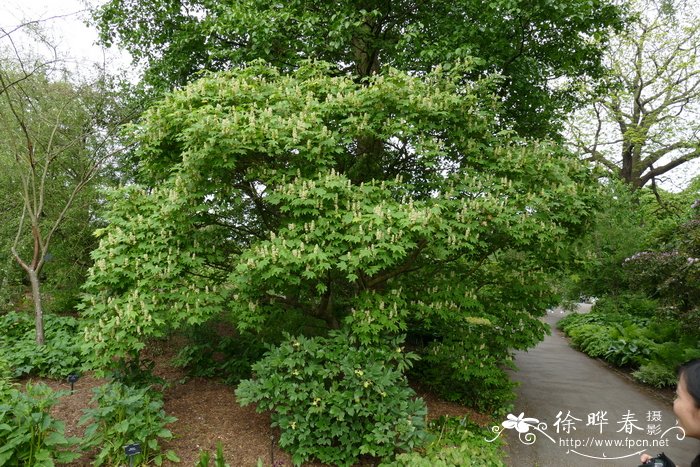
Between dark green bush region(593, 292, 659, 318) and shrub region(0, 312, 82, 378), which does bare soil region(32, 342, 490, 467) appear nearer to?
shrub region(0, 312, 82, 378)

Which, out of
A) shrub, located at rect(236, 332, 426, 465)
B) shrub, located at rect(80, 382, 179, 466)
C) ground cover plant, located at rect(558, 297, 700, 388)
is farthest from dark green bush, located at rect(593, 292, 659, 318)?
shrub, located at rect(80, 382, 179, 466)

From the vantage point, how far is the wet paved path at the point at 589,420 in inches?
213

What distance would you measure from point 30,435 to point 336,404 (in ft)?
9.11

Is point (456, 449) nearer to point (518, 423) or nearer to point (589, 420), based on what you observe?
point (518, 423)

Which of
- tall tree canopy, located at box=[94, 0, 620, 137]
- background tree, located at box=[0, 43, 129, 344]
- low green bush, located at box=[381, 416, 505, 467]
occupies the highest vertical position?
tall tree canopy, located at box=[94, 0, 620, 137]

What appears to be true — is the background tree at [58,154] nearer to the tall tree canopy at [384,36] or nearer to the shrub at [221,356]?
the tall tree canopy at [384,36]

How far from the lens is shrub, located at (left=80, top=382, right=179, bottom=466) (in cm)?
413

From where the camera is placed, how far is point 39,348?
6.67 meters

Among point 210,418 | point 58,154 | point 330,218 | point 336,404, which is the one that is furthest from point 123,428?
point 58,154

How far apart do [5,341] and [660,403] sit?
11298mm

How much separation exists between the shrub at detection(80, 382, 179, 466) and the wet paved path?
13.6ft

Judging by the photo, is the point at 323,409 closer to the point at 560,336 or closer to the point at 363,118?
the point at 363,118

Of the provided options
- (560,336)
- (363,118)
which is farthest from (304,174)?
(560,336)

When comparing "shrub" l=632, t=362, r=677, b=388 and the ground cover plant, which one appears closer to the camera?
"shrub" l=632, t=362, r=677, b=388
